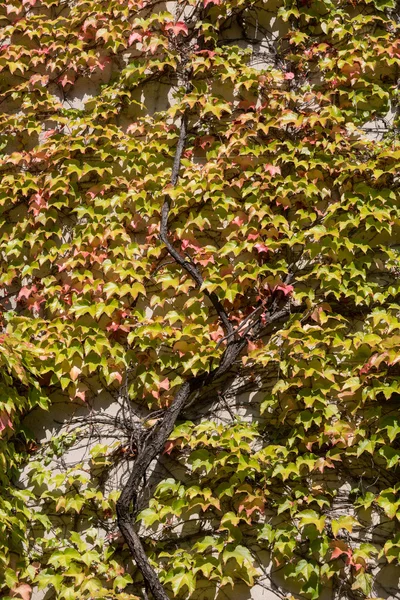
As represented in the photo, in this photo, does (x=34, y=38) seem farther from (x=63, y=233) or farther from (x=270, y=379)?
(x=270, y=379)

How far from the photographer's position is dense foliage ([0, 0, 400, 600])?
339 centimetres

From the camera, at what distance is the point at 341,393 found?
343cm

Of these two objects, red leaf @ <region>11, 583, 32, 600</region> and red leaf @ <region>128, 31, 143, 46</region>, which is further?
red leaf @ <region>128, 31, 143, 46</region>

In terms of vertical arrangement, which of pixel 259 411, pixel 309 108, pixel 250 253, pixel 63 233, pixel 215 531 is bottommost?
pixel 215 531

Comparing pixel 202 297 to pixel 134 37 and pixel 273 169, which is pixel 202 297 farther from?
pixel 134 37

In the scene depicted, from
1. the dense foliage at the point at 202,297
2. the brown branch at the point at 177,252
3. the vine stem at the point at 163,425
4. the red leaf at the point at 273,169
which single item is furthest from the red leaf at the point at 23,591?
the red leaf at the point at 273,169

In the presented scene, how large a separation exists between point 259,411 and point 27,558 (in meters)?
1.19

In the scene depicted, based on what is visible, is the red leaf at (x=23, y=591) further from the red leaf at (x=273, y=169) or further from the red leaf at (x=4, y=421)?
the red leaf at (x=273, y=169)

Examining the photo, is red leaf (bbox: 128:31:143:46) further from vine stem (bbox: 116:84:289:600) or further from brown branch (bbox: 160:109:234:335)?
vine stem (bbox: 116:84:289:600)

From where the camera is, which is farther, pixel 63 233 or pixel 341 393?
pixel 63 233

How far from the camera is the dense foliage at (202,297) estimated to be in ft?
11.1

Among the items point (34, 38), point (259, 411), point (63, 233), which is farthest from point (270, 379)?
point (34, 38)

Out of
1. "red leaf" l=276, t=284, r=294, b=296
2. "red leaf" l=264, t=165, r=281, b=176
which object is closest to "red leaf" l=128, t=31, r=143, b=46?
"red leaf" l=264, t=165, r=281, b=176

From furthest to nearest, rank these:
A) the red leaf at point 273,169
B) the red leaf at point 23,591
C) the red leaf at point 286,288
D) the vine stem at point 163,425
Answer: the red leaf at point 273,169
the red leaf at point 286,288
the red leaf at point 23,591
the vine stem at point 163,425
